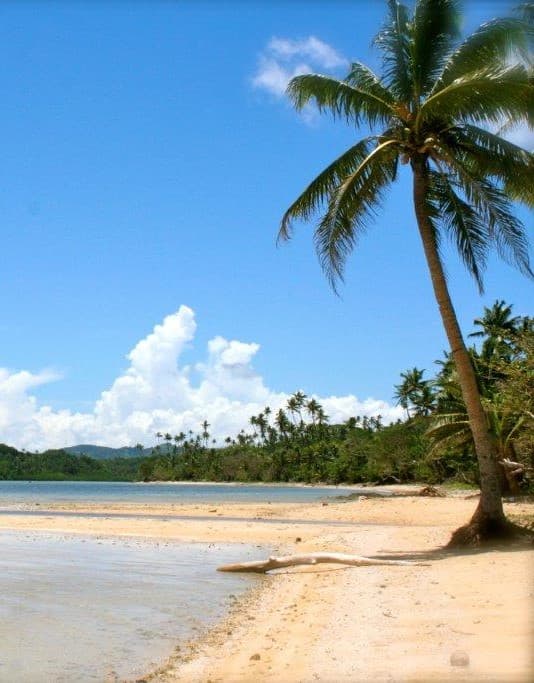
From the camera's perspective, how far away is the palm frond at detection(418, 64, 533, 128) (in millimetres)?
13711

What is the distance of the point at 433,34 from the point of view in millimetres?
15156

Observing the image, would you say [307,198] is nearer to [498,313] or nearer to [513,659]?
[513,659]

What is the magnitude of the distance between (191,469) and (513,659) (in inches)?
5838

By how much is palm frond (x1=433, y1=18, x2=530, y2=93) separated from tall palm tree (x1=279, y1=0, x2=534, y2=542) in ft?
0.07

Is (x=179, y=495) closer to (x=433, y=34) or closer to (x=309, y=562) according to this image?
(x=309, y=562)

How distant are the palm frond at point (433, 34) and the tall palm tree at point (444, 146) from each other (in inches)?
0.8

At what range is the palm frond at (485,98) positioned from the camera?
13711mm

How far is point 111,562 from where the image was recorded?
16.2 metres

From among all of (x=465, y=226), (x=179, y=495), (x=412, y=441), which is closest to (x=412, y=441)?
(x=412, y=441)

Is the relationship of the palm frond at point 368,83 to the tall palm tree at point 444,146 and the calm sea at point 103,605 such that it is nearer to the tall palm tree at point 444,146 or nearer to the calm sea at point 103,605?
the tall palm tree at point 444,146

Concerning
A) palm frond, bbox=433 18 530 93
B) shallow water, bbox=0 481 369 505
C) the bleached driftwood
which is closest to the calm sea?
the bleached driftwood

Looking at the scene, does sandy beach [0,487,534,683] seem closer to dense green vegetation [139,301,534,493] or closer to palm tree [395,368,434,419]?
dense green vegetation [139,301,534,493]

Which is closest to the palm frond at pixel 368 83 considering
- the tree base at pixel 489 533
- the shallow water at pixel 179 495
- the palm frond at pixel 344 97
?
the palm frond at pixel 344 97

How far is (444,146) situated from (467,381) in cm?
476
